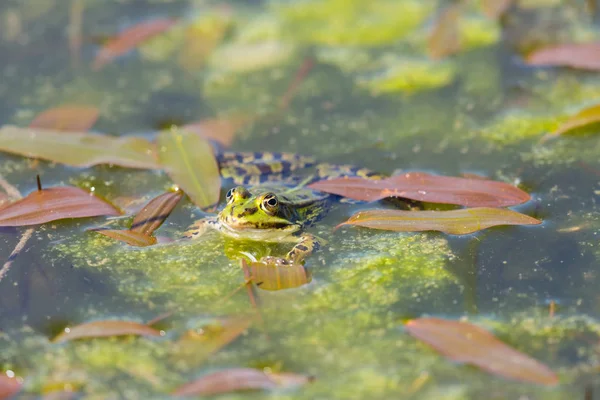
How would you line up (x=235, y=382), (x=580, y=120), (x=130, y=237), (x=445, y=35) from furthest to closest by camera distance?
1. (x=445, y=35)
2. (x=580, y=120)
3. (x=130, y=237)
4. (x=235, y=382)

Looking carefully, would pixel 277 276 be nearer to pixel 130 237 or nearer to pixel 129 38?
pixel 130 237

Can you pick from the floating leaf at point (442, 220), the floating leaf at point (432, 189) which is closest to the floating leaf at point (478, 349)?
the floating leaf at point (442, 220)

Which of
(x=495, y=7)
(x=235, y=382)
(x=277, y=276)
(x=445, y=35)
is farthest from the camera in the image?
(x=495, y=7)

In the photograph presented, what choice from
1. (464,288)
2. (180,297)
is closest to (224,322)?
(180,297)

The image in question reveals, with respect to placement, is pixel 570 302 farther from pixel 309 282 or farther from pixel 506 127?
pixel 506 127

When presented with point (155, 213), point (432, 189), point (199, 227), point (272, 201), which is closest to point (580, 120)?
point (432, 189)
